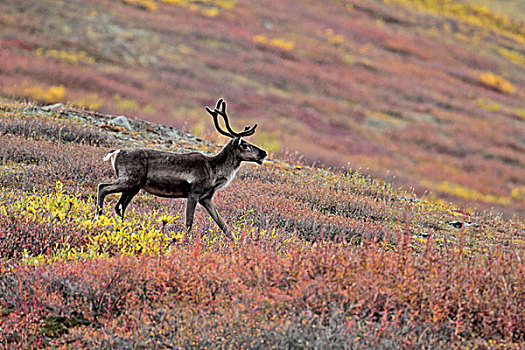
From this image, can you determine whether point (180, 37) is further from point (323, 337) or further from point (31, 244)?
point (323, 337)

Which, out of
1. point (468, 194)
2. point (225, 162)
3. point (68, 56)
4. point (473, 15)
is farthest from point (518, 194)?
point (473, 15)

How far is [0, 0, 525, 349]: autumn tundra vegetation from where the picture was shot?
4273 mm

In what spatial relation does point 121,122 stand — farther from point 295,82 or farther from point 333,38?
point 333,38

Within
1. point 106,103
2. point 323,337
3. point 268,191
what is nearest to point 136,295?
point 323,337

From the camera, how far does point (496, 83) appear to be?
129 feet

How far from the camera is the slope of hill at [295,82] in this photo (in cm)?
2081

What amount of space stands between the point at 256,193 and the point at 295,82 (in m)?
20.3

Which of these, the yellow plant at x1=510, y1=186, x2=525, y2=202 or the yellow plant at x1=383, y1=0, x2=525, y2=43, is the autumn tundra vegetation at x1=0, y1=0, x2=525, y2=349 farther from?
the yellow plant at x1=383, y1=0, x2=525, y2=43

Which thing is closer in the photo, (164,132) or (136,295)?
(136,295)

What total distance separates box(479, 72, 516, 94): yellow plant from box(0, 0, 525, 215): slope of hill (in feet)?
0.36

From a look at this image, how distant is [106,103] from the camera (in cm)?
1959

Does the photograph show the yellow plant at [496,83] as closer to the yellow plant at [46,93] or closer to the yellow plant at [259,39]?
the yellow plant at [259,39]

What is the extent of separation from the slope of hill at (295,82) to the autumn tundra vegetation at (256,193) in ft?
0.46

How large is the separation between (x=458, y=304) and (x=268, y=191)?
6140mm
